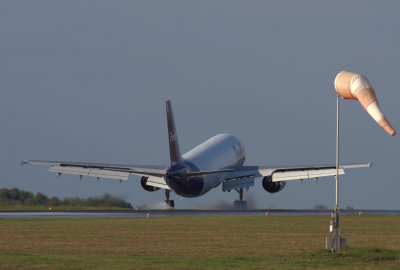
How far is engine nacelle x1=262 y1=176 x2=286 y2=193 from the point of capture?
86.5m

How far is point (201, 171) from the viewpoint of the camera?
76688 millimetres

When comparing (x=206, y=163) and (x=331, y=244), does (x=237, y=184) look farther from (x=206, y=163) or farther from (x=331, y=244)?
(x=331, y=244)

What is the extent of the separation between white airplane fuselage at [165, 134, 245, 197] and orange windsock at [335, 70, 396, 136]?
41.8 meters

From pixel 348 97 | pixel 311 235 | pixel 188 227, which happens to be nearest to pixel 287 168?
pixel 188 227

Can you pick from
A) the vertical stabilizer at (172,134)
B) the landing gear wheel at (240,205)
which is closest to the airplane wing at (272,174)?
the landing gear wheel at (240,205)

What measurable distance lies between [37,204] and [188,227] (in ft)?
146

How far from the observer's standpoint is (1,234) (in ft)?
147

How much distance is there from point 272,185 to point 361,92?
57.1 meters

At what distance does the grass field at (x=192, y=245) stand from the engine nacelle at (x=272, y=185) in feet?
93.0

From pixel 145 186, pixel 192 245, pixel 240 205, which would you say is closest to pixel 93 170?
pixel 145 186

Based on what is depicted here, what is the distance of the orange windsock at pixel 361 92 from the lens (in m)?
27.6

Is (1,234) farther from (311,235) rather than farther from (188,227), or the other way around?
(311,235)

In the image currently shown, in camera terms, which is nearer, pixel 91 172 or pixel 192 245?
pixel 192 245

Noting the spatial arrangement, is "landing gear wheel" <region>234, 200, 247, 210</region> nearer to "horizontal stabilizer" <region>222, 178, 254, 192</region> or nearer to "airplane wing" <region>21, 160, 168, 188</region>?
"horizontal stabilizer" <region>222, 178, 254, 192</region>
